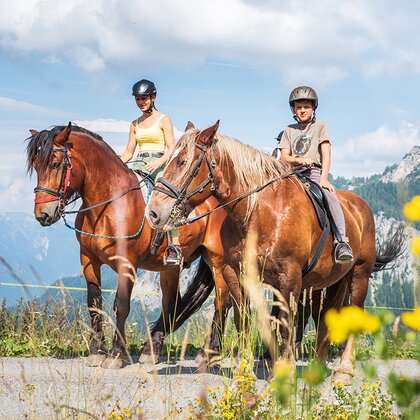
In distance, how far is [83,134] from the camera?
9.00 meters

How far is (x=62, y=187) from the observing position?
848 cm

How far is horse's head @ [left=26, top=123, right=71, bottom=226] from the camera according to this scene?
8.30 metres

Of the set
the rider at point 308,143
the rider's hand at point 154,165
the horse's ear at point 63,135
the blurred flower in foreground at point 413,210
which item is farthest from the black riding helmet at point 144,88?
the blurred flower in foreground at point 413,210

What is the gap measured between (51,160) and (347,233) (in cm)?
360

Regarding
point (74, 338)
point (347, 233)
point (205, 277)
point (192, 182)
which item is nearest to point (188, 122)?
point (192, 182)

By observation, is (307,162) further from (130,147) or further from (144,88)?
(130,147)

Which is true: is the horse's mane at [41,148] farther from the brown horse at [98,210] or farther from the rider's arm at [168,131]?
the rider's arm at [168,131]

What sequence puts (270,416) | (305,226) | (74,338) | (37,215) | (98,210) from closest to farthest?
(270,416), (305,226), (37,215), (98,210), (74,338)

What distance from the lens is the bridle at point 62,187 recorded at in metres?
8.33

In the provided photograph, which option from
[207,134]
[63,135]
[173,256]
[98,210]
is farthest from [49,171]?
[207,134]

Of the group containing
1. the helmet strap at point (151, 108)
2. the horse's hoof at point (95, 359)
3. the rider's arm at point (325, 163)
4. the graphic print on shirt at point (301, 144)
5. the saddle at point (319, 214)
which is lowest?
the horse's hoof at point (95, 359)

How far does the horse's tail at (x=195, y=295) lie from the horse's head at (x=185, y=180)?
3608 millimetres

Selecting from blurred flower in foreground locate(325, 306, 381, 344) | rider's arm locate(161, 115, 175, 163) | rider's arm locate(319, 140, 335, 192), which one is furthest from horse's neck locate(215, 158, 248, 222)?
blurred flower in foreground locate(325, 306, 381, 344)

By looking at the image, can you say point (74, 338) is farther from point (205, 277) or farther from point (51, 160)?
point (51, 160)
